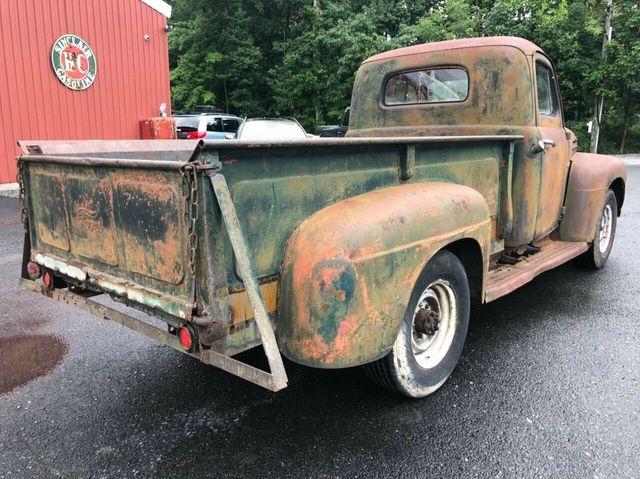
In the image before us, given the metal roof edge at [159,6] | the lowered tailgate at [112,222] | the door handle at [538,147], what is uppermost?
the metal roof edge at [159,6]

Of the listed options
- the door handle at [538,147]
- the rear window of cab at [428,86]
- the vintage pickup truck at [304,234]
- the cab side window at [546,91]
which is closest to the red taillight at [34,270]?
the vintage pickup truck at [304,234]

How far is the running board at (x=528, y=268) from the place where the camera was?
146 inches

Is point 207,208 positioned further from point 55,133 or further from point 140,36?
point 140,36

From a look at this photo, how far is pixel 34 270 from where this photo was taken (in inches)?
128

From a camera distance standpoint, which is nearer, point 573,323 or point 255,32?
point 573,323

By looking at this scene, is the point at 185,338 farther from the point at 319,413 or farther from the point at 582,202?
the point at 582,202

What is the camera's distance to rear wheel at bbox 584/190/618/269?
218 inches

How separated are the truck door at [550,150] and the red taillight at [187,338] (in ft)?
10.0

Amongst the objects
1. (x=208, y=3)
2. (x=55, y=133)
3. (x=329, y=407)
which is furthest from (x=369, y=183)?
(x=208, y=3)

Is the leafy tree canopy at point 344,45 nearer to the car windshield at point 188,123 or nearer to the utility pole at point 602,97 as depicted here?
the utility pole at point 602,97

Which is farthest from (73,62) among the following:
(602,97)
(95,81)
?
(602,97)

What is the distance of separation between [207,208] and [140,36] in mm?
13344

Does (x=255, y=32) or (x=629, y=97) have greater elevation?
(x=255, y=32)

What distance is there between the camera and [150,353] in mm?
3867
